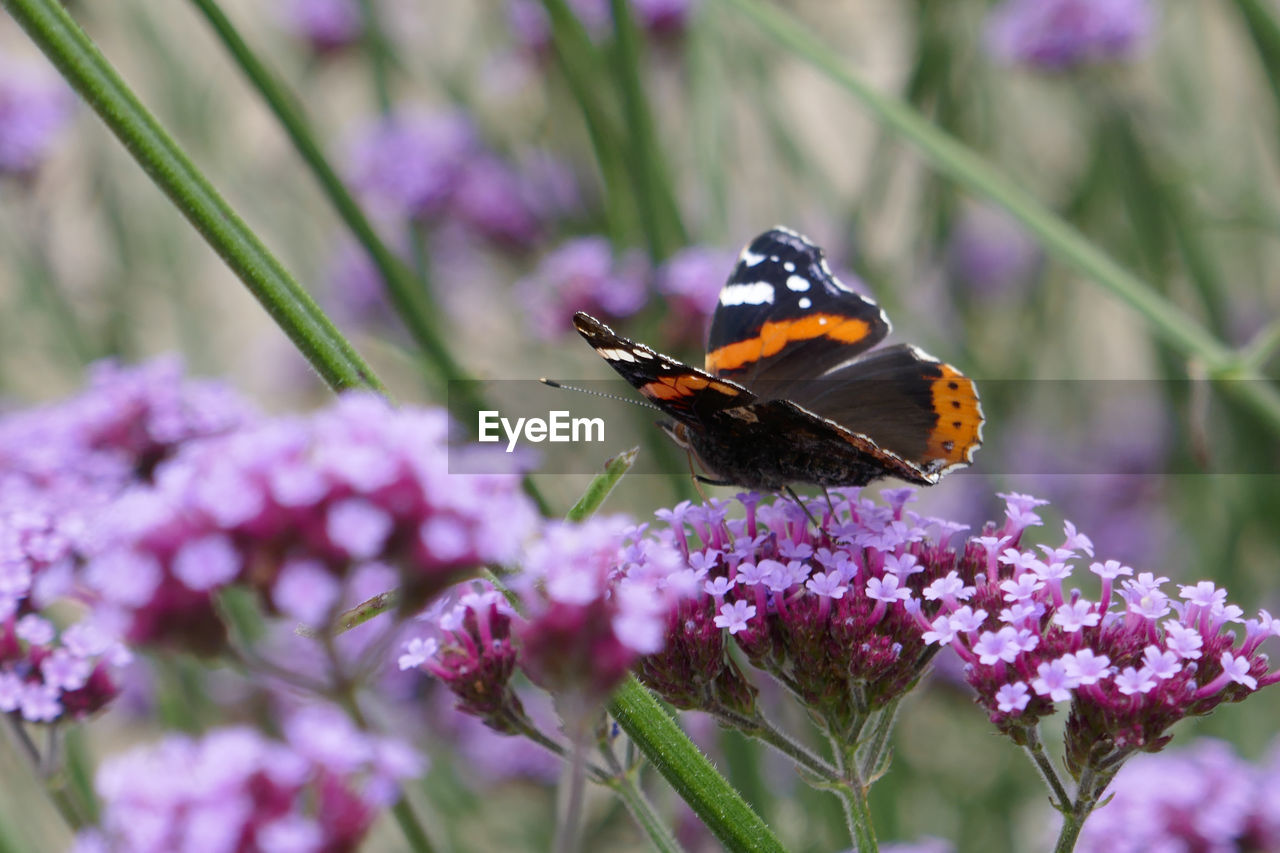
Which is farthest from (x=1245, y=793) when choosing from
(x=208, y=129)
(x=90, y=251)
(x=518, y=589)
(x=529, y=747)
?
(x=90, y=251)

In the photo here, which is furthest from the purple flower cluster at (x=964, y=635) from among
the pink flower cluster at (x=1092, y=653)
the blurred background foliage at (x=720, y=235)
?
the blurred background foliage at (x=720, y=235)

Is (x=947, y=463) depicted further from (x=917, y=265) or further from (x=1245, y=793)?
(x=917, y=265)

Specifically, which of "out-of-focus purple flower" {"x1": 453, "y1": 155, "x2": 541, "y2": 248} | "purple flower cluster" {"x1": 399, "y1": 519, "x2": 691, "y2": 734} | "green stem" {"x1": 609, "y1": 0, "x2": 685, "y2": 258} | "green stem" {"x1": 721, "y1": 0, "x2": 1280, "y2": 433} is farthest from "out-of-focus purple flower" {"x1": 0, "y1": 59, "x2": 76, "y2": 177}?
"purple flower cluster" {"x1": 399, "y1": 519, "x2": 691, "y2": 734}

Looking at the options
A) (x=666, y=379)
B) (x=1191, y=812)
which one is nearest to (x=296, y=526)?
(x=666, y=379)

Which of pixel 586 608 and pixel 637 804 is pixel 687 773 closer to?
pixel 637 804

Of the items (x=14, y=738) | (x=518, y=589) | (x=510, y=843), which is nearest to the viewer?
(x=518, y=589)

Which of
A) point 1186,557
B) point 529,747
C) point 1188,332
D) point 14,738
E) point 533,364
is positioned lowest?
point 529,747

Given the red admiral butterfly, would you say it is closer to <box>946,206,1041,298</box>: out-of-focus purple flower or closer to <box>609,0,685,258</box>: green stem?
<box>609,0,685,258</box>: green stem
